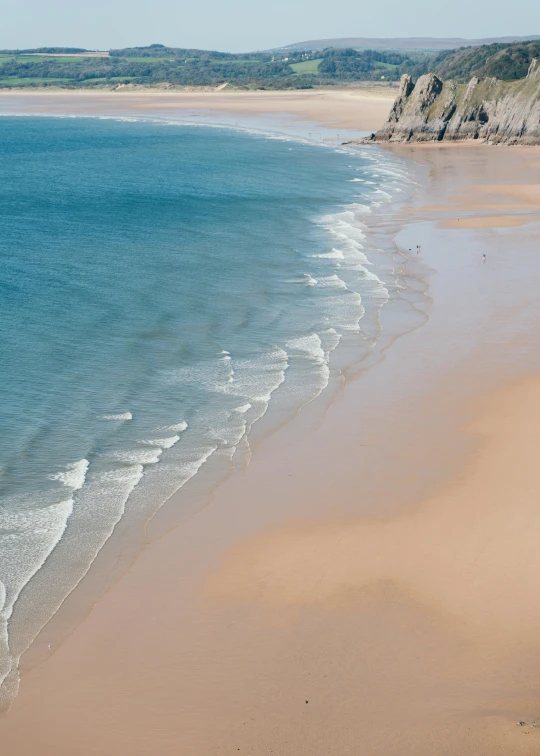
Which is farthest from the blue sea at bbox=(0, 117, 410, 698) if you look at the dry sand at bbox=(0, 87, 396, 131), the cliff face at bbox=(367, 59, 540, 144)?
the dry sand at bbox=(0, 87, 396, 131)

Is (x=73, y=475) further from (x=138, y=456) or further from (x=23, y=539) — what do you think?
(x=23, y=539)

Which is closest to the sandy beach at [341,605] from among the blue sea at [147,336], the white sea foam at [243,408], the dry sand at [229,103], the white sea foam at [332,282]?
the blue sea at [147,336]

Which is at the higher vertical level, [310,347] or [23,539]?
[310,347]

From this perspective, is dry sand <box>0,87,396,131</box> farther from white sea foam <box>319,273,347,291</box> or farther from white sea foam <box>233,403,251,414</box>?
white sea foam <box>233,403,251,414</box>

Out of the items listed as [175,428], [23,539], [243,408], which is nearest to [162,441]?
[175,428]

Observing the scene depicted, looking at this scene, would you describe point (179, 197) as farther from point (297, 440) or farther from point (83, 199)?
point (297, 440)
